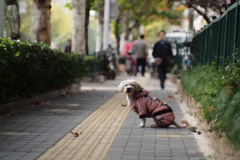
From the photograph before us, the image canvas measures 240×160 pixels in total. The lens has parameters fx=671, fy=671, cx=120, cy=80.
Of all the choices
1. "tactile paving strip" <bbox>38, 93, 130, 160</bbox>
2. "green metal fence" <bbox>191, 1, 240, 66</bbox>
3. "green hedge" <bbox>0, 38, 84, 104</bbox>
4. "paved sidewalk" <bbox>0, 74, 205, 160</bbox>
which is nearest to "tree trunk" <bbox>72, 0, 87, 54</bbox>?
"green hedge" <bbox>0, 38, 84, 104</bbox>

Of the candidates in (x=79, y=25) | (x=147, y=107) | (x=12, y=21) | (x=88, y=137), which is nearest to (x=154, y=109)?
(x=147, y=107)

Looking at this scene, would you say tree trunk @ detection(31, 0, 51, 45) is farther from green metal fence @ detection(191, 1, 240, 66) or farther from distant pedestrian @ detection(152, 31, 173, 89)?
green metal fence @ detection(191, 1, 240, 66)

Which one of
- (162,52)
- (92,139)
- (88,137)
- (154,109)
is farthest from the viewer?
(162,52)

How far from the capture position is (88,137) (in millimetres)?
9406

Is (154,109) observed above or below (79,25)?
below

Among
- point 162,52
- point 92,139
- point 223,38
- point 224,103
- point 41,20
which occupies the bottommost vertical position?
point 92,139

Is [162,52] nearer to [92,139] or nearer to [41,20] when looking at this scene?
[41,20]

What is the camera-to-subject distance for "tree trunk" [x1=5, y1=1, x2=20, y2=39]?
18531mm

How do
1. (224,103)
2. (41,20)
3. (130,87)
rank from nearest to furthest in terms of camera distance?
(224,103), (130,87), (41,20)

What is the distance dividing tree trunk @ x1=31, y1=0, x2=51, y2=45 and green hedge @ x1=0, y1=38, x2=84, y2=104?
1997 millimetres

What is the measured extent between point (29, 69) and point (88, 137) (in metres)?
4.88

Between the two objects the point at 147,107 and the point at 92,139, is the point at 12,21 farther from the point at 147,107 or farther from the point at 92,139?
the point at 92,139

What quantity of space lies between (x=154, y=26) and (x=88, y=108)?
7332 centimetres

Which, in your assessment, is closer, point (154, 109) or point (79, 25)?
point (154, 109)
